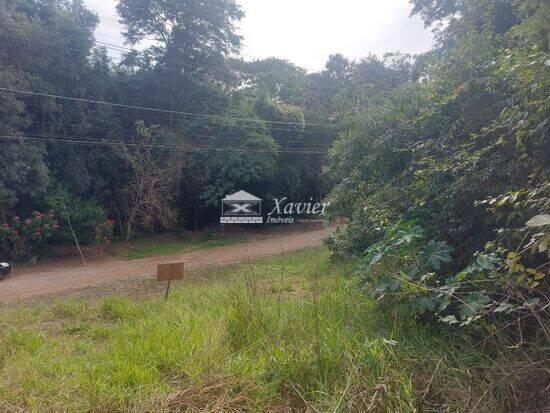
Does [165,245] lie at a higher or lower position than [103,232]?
lower

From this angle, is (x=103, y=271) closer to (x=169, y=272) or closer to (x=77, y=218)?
(x=77, y=218)

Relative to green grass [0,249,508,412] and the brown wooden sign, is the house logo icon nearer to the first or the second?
the brown wooden sign

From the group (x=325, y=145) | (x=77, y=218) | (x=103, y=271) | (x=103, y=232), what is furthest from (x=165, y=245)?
(x=325, y=145)

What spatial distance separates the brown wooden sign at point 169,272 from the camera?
585 centimetres

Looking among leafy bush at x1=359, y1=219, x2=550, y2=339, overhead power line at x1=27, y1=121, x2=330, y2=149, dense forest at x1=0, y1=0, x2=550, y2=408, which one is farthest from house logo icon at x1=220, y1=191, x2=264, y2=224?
Answer: leafy bush at x1=359, y1=219, x2=550, y2=339

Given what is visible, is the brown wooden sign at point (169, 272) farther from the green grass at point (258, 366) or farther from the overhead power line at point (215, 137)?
the overhead power line at point (215, 137)

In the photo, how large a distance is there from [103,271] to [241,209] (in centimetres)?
788

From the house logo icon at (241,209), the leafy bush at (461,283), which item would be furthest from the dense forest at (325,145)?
the house logo icon at (241,209)

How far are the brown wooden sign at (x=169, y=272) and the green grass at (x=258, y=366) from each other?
6.45 ft

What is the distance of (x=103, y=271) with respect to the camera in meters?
10.6

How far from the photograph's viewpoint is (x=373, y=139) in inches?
253

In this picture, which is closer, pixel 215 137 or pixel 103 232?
pixel 103 232

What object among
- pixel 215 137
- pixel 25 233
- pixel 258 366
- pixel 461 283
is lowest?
pixel 25 233

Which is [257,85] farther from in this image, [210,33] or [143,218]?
[143,218]
